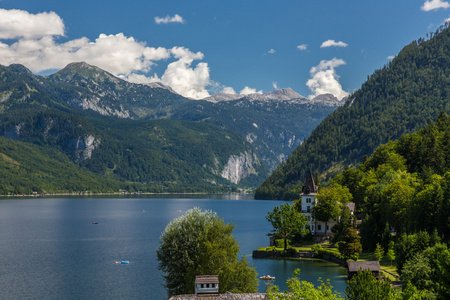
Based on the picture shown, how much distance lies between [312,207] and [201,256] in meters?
67.8

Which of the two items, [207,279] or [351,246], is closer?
[207,279]

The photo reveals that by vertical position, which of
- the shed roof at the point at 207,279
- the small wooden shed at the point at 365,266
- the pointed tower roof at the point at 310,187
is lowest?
the small wooden shed at the point at 365,266

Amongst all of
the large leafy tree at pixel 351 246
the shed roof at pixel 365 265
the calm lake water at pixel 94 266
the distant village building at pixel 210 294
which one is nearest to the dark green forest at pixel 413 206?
the shed roof at pixel 365 265

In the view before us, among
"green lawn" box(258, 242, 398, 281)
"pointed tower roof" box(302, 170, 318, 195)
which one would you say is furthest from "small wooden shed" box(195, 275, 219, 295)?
"pointed tower roof" box(302, 170, 318, 195)

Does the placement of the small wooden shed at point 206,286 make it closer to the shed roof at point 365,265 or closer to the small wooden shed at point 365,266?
the small wooden shed at point 365,266

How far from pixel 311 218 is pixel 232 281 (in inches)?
2689

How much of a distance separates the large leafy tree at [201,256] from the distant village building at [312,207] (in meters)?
60.9

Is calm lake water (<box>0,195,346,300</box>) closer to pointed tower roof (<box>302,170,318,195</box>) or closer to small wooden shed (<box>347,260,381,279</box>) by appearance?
small wooden shed (<box>347,260,381,279</box>)

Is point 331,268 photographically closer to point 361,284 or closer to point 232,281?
point 232,281

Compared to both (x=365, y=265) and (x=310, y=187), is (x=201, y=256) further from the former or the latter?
(x=310, y=187)

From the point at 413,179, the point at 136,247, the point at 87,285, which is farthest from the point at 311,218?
the point at 87,285

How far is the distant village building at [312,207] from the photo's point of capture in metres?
131

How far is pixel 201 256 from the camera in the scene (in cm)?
6950

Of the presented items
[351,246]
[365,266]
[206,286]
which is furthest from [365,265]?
[206,286]
